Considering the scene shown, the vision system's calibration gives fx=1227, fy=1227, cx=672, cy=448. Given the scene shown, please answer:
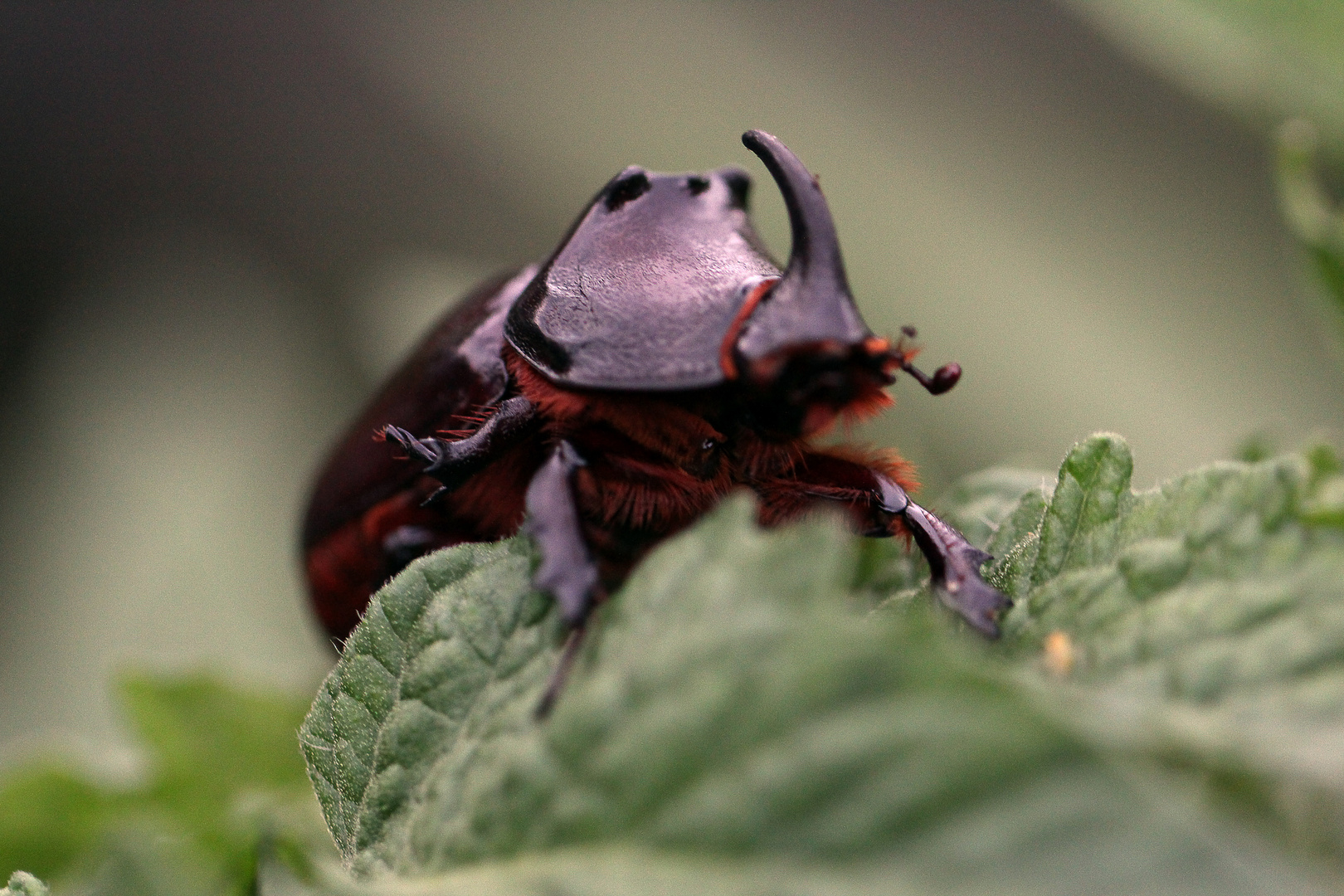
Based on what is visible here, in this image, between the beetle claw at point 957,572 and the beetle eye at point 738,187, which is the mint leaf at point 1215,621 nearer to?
the beetle claw at point 957,572

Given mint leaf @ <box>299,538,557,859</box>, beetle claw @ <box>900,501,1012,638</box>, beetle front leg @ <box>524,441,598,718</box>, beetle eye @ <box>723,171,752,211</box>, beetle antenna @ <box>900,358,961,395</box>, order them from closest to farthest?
beetle front leg @ <box>524,441,598,718</box>, mint leaf @ <box>299,538,557,859</box>, beetle claw @ <box>900,501,1012,638</box>, beetle antenna @ <box>900,358,961,395</box>, beetle eye @ <box>723,171,752,211</box>

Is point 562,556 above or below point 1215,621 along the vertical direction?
below

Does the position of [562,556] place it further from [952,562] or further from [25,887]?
[25,887]

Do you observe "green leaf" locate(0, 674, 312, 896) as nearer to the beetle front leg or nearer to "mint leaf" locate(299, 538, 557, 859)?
"mint leaf" locate(299, 538, 557, 859)

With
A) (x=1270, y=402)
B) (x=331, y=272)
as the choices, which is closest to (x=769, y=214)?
(x=1270, y=402)

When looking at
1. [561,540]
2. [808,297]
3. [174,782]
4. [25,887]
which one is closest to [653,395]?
[808,297]

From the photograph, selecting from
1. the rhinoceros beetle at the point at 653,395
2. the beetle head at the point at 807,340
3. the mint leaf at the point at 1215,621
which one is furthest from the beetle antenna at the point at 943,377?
the mint leaf at the point at 1215,621

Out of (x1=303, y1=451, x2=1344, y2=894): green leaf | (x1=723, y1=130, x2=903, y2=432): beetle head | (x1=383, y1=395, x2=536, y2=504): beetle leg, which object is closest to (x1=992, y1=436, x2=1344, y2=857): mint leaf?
(x1=303, y1=451, x2=1344, y2=894): green leaf
